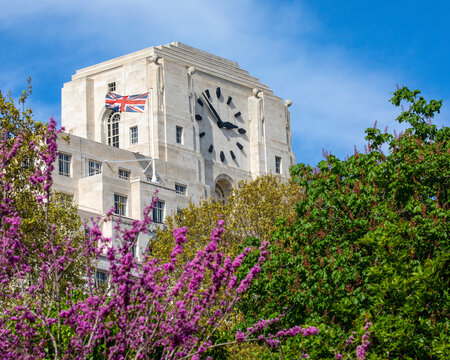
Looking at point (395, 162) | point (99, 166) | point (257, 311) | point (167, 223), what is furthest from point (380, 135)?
point (99, 166)

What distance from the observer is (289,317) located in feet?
117

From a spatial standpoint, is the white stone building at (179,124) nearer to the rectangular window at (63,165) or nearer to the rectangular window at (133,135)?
the rectangular window at (133,135)

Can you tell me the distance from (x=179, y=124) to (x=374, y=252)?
222 ft

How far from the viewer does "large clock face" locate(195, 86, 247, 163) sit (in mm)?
104750

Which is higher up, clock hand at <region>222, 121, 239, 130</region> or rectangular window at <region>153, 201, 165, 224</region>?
clock hand at <region>222, 121, 239, 130</region>

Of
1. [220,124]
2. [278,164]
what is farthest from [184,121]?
[278,164]

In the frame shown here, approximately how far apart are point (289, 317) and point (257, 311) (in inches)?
116

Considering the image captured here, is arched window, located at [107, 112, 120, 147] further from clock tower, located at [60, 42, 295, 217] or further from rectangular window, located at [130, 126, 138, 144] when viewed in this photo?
rectangular window, located at [130, 126, 138, 144]

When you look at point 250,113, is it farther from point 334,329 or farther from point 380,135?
point 334,329

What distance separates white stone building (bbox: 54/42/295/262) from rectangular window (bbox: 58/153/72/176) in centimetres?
116

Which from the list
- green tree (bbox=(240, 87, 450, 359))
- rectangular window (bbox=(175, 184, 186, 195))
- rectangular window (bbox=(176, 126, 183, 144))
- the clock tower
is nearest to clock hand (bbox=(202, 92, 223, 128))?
the clock tower

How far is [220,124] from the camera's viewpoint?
10619cm

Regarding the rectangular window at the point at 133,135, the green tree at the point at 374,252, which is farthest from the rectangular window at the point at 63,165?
the green tree at the point at 374,252

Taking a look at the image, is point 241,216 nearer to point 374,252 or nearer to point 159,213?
point 159,213
